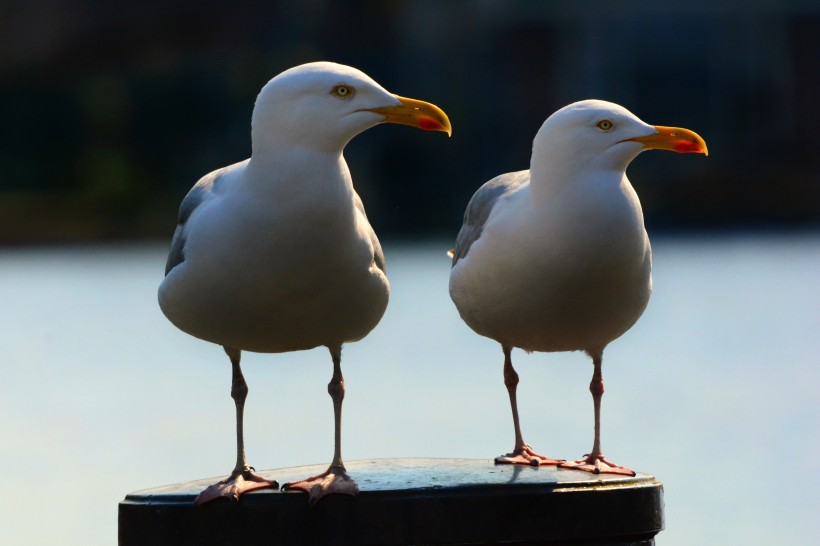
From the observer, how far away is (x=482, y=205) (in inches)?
183

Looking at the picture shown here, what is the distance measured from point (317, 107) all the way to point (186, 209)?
21.2 inches

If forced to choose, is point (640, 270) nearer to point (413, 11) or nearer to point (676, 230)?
point (676, 230)

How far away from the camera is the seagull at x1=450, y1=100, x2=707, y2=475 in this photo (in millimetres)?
4164

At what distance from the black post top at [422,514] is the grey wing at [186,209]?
26.1 inches

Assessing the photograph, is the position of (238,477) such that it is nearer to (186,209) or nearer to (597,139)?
(186,209)

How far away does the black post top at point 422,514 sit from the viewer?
138 inches

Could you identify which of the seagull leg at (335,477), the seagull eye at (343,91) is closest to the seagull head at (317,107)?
the seagull eye at (343,91)

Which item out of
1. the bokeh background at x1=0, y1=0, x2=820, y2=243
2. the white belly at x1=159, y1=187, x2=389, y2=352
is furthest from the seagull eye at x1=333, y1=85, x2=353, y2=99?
the bokeh background at x1=0, y1=0, x2=820, y2=243

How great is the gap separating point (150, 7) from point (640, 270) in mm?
22896

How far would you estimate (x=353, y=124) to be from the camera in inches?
154

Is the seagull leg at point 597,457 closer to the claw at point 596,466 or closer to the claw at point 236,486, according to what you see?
the claw at point 596,466

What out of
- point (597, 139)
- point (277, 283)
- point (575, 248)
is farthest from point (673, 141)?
point (277, 283)

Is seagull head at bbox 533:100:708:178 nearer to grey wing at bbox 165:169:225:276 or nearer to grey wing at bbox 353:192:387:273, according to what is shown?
grey wing at bbox 353:192:387:273

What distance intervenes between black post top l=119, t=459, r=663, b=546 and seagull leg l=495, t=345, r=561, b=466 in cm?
44
